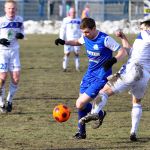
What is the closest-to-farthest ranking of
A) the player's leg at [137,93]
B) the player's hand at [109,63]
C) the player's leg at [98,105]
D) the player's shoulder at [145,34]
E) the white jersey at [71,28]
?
the player's hand at [109,63]
the player's leg at [98,105]
the player's leg at [137,93]
the player's shoulder at [145,34]
the white jersey at [71,28]

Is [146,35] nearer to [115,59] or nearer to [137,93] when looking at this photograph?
[115,59]

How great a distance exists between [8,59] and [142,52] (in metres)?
4.64

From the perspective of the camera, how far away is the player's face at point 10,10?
596 inches

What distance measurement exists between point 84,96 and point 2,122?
2650 mm

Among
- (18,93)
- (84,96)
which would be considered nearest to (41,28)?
(18,93)

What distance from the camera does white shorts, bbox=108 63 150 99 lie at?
11531mm

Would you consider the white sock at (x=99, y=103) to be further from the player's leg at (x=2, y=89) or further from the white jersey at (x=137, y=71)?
the player's leg at (x=2, y=89)

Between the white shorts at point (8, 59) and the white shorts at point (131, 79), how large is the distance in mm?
4303

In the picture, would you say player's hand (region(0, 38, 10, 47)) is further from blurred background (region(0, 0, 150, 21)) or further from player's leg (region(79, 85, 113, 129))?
blurred background (region(0, 0, 150, 21))

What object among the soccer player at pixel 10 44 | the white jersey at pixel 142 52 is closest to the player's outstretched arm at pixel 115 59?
the white jersey at pixel 142 52

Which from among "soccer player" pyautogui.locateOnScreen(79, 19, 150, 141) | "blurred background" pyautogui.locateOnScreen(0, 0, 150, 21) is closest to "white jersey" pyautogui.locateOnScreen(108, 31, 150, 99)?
"soccer player" pyautogui.locateOnScreen(79, 19, 150, 141)

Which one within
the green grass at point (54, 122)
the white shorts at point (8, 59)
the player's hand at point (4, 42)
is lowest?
the green grass at point (54, 122)

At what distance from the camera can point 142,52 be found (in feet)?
38.4

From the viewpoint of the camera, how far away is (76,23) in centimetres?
2573
